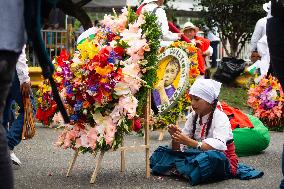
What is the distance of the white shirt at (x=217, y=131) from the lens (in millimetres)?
6070

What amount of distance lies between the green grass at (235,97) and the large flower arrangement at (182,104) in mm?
4330

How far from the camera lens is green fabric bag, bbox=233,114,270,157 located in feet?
25.0

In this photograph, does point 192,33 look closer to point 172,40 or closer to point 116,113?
point 172,40

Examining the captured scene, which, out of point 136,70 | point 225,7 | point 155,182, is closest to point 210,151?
point 155,182

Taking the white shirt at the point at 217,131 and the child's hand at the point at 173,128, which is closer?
the child's hand at the point at 173,128

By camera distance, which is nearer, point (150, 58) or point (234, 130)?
point (150, 58)

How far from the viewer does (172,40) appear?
8.60 meters

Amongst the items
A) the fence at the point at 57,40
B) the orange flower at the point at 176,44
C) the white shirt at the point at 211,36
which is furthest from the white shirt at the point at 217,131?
the white shirt at the point at 211,36

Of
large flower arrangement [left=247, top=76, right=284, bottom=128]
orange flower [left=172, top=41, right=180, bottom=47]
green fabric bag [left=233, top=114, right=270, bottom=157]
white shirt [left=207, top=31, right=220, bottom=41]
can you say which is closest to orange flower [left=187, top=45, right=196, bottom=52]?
orange flower [left=172, top=41, right=180, bottom=47]

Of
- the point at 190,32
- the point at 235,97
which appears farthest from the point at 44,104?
the point at 235,97

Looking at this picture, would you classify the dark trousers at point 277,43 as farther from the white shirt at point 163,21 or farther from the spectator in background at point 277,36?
the white shirt at point 163,21

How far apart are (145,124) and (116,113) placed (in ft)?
2.12

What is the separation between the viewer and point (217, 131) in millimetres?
6129

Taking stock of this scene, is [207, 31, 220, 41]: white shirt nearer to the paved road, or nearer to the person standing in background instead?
the paved road
